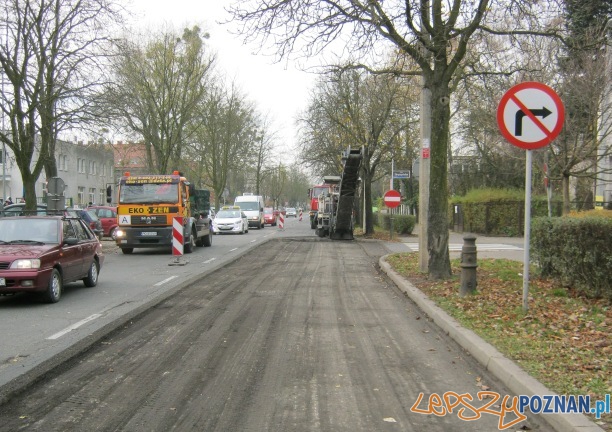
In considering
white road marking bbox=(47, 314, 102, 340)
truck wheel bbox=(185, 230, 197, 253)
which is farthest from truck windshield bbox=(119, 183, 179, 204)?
white road marking bbox=(47, 314, 102, 340)

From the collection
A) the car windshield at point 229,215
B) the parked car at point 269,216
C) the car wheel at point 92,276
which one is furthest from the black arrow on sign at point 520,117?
the parked car at point 269,216

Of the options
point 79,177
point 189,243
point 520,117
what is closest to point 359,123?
point 189,243

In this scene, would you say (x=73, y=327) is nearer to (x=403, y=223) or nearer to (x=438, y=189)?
(x=438, y=189)

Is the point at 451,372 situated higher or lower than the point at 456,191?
lower

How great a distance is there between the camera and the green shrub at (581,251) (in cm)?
788

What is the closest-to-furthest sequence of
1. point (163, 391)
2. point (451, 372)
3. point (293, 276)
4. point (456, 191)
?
point (163, 391)
point (451, 372)
point (293, 276)
point (456, 191)

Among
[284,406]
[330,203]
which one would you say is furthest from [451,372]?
[330,203]

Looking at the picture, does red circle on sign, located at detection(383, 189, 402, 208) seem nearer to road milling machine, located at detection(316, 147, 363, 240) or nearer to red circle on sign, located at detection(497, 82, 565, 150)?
road milling machine, located at detection(316, 147, 363, 240)

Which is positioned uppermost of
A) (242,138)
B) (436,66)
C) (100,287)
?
(242,138)

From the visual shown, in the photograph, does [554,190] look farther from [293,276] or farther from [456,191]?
[293,276]

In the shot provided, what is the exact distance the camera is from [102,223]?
28344 millimetres

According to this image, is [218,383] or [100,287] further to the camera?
[100,287]

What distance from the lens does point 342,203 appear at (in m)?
26.7

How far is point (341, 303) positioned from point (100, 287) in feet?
17.9
